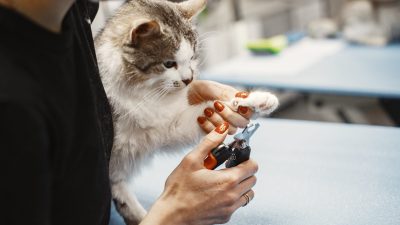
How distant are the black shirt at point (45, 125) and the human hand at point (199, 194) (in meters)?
0.13

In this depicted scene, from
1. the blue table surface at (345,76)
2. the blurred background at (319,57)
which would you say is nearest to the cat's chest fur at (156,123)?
the blurred background at (319,57)

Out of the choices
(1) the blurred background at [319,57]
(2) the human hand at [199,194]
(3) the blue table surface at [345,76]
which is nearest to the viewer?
(2) the human hand at [199,194]

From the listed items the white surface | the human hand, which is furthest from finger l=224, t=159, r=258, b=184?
the white surface

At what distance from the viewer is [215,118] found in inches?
35.0

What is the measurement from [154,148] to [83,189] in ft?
0.84

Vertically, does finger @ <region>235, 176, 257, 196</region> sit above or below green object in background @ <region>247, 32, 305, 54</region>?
above

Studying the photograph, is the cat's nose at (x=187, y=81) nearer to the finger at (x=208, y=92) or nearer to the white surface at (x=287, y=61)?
the finger at (x=208, y=92)

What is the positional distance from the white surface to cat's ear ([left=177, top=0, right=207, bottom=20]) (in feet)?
2.86

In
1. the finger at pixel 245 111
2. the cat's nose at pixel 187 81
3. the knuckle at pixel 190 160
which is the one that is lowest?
the knuckle at pixel 190 160

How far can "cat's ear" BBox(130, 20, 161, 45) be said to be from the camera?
2.67ft

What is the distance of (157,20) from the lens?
34.3 inches

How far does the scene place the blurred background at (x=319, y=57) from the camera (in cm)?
165

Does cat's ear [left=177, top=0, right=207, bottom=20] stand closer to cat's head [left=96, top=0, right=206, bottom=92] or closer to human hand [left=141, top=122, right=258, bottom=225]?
cat's head [left=96, top=0, right=206, bottom=92]

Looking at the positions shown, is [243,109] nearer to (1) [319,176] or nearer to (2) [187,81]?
(2) [187,81]
